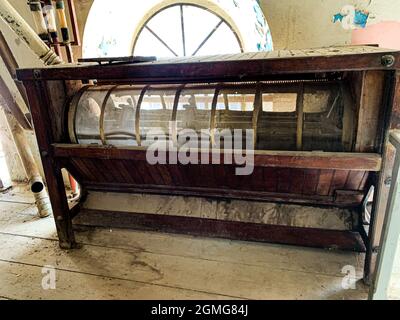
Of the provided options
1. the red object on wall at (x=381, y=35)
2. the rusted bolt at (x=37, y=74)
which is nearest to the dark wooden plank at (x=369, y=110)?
the red object on wall at (x=381, y=35)

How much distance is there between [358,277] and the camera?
1417 mm

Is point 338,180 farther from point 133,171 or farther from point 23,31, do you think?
point 23,31

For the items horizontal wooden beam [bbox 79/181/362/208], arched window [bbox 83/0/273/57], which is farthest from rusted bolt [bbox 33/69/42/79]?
arched window [bbox 83/0/273/57]

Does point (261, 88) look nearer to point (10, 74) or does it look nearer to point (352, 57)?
point (352, 57)

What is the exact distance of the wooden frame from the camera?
45.9 inches

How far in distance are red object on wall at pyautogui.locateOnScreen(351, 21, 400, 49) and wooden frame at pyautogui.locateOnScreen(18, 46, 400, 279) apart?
450 millimetres

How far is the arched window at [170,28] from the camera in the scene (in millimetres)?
2291

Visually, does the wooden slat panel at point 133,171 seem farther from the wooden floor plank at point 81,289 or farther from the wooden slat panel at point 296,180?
the wooden slat panel at point 296,180

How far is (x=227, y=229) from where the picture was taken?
1.70 meters

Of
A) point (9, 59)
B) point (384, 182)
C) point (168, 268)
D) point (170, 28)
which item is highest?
point (170, 28)

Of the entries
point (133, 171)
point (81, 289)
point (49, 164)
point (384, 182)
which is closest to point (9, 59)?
point (49, 164)

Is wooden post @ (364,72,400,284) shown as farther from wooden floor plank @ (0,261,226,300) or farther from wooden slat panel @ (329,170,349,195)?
wooden floor plank @ (0,261,226,300)

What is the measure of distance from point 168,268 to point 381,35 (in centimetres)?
176

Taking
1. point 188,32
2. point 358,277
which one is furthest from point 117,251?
point 188,32
